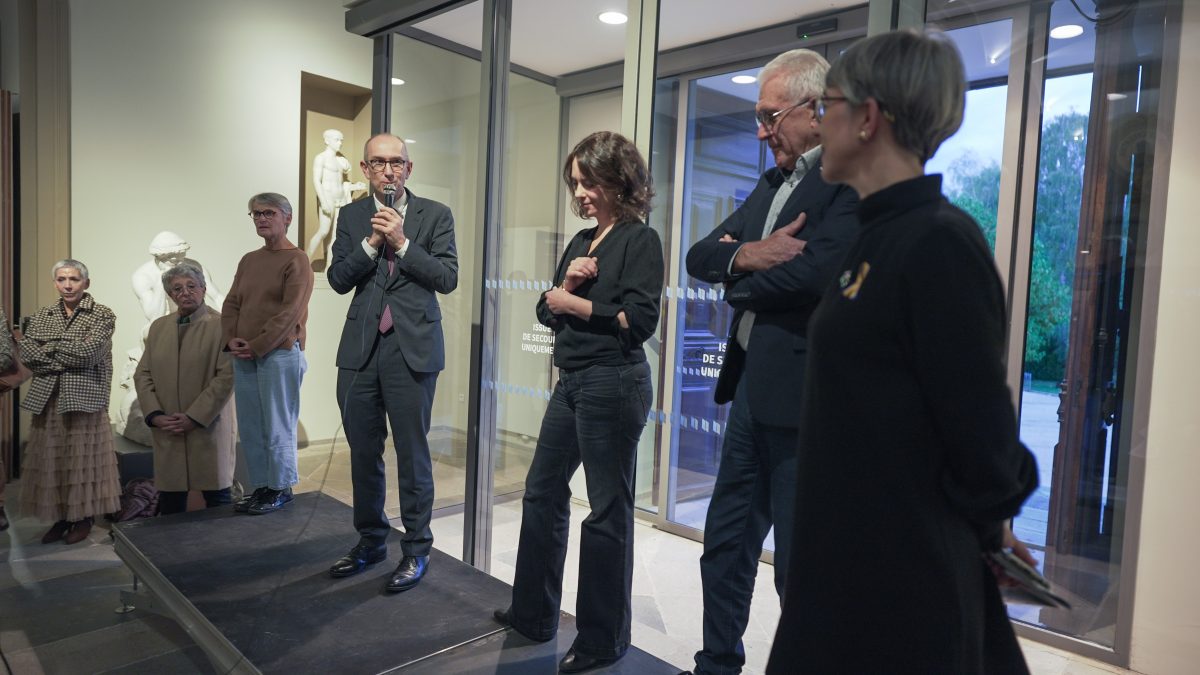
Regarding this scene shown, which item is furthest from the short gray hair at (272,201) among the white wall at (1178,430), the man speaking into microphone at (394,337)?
the white wall at (1178,430)

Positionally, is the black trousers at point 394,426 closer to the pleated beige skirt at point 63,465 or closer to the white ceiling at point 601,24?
the white ceiling at point 601,24

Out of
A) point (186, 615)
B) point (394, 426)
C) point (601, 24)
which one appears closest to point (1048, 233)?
point (601, 24)

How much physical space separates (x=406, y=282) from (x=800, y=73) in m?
1.48

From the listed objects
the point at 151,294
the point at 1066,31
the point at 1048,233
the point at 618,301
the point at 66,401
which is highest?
the point at 1066,31

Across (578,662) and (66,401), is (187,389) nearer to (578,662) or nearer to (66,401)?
(66,401)

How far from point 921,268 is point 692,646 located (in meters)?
2.13

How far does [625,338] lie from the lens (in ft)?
6.20

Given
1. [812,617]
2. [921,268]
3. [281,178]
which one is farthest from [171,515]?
[921,268]

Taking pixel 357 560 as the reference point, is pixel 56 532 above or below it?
below

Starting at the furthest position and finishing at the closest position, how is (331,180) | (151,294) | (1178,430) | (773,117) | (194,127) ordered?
(331,180)
(194,127)
(151,294)
(1178,430)
(773,117)

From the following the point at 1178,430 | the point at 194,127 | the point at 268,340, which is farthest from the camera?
the point at 194,127

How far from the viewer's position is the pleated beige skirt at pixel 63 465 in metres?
3.43

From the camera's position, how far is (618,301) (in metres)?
1.92

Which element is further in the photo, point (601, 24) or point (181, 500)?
point (181, 500)
